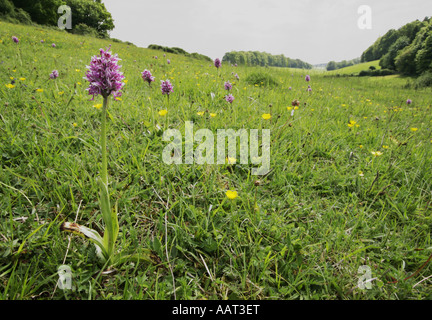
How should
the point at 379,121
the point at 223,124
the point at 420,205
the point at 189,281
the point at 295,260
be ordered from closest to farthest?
1. the point at 189,281
2. the point at 295,260
3. the point at 420,205
4. the point at 223,124
5. the point at 379,121

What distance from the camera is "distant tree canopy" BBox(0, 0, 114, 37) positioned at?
26816 mm

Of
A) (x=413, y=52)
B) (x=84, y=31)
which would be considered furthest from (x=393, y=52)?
(x=84, y=31)

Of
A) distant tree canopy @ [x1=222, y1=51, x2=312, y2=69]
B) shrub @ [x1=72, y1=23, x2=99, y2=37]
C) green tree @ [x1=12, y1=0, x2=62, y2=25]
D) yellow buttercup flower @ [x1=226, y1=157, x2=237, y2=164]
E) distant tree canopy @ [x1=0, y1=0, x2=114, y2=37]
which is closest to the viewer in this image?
yellow buttercup flower @ [x1=226, y1=157, x2=237, y2=164]

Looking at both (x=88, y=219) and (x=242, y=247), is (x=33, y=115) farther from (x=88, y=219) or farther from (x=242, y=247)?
(x=242, y=247)

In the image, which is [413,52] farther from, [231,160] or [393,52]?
[231,160]

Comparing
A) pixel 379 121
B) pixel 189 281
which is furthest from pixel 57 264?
pixel 379 121

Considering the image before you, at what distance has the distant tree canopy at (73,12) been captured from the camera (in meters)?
26.8

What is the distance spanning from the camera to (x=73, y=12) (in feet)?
126

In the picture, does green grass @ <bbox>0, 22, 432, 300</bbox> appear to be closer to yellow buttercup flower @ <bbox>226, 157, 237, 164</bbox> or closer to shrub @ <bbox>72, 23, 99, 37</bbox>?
yellow buttercup flower @ <bbox>226, 157, 237, 164</bbox>

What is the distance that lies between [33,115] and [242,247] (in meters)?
2.53

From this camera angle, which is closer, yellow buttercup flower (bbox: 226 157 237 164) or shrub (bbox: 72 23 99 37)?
yellow buttercup flower (bbox: 226 157 237 164)

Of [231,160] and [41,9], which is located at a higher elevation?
[41,9]

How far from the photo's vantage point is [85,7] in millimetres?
39625

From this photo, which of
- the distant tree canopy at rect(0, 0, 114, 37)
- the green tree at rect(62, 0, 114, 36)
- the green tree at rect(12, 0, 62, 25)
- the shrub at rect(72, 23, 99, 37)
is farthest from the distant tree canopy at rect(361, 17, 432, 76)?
the green tree at rect(12, 0, 62, 25)
